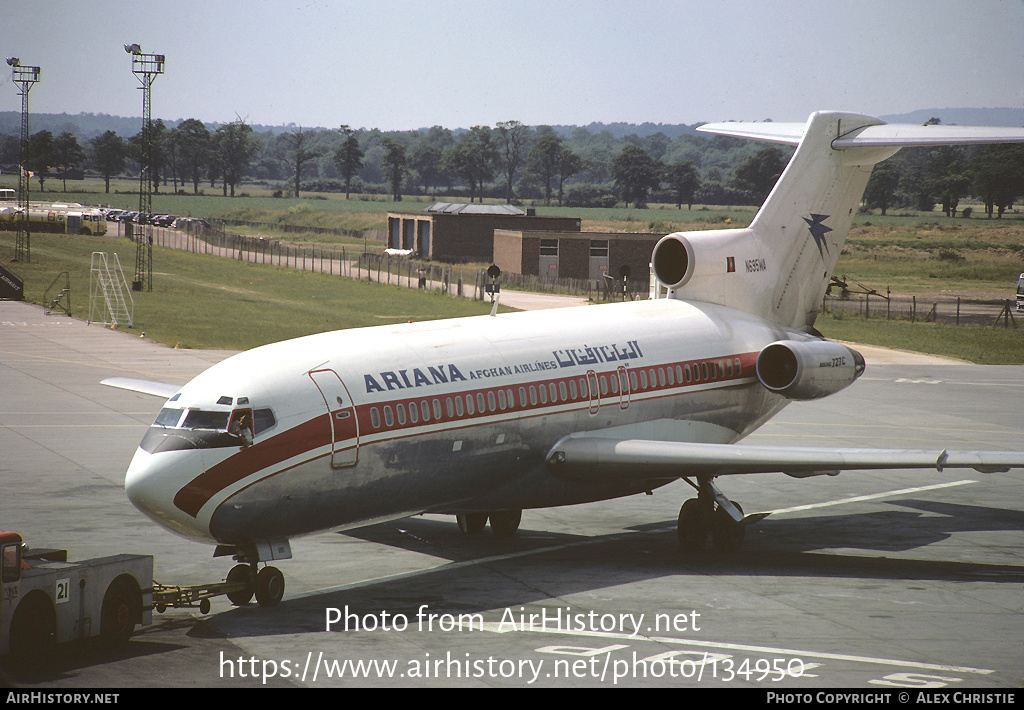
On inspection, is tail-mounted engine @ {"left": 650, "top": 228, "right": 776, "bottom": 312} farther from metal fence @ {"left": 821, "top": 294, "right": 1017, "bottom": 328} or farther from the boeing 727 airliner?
metal fence @ {"left": 821, "top": 294, "right": 1017, "bottom": 328}

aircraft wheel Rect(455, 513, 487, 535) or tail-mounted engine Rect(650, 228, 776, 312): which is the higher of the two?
tail-mounted engine Rect(650, 228, 776, 312)

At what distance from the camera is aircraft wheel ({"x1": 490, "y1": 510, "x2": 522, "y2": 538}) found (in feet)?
81.3

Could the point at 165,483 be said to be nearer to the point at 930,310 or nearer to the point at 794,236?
the point at 794,236

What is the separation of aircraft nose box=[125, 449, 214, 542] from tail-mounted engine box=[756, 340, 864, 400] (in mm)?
14718

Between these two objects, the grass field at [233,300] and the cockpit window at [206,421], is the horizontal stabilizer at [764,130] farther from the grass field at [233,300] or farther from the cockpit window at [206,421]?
the grass field at [233,300]

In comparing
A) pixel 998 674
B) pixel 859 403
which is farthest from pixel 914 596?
pixel 859 403

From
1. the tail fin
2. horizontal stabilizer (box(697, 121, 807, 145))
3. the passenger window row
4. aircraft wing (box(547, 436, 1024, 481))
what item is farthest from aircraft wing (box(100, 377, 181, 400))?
horizontal stabilizer (box(697, 121, 807, 145))

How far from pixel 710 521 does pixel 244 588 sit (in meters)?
10.4

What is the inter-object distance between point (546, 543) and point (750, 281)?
9.39m

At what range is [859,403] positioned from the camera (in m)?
44.9

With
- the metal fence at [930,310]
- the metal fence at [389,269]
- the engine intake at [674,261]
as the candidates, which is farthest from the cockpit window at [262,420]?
the metal fence at [930,310]

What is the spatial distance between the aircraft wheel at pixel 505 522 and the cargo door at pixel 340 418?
6.13 metres

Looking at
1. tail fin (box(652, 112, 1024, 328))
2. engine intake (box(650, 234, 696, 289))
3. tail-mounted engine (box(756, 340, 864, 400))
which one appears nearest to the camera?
tail-mounted engine (box(756, 340, 864, 400))

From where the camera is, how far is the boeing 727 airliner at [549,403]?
1859 cm
